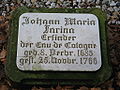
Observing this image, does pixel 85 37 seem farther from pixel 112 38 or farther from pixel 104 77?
pixel 112 38

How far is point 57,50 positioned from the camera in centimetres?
276

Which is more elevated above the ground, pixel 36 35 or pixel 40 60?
pixel 36 35

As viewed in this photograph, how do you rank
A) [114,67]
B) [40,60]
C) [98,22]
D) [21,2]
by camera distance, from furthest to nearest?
1. [21,2]
2. [114,67]
3. [98,22]
4. [40,60]

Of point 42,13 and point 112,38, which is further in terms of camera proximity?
point 112,38

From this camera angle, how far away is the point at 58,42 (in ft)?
9.14

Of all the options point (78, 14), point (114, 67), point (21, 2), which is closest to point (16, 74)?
point (78, 14)

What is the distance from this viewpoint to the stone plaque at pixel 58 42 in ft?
8.95

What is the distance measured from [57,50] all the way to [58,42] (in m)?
0.08

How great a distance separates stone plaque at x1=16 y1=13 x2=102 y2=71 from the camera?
2.73 metres

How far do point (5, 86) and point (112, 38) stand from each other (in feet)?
4.38

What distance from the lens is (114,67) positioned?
10.2 ft

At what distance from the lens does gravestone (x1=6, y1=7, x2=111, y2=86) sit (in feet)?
8.96

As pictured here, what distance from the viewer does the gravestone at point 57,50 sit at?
8.96ft

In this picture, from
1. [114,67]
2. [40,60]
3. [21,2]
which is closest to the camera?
[40,60]
